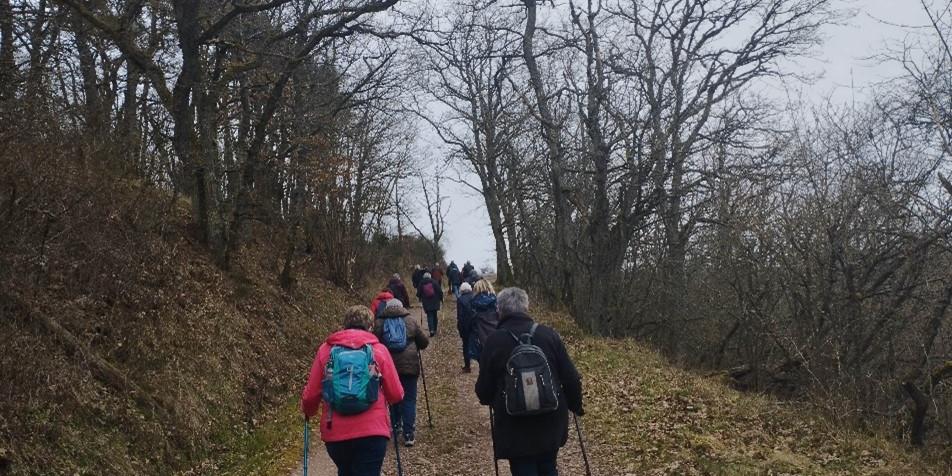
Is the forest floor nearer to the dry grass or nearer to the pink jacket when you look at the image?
the dry grass

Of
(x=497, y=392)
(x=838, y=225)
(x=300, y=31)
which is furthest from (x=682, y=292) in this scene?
(x=497, y=392)

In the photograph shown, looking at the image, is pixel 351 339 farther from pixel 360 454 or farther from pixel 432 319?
pixel 432 319

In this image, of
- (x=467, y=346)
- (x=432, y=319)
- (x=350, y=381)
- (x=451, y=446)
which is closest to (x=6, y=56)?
(x=350, y=381)

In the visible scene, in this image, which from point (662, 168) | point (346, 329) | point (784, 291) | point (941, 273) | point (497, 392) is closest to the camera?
point (497, 392)

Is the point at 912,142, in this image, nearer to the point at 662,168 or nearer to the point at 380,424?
the point at 662,168

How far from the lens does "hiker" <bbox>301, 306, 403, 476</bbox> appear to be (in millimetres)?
5168

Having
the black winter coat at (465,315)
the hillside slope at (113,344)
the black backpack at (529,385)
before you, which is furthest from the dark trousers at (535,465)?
the black winter coat at (465,315)

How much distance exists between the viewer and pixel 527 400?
4.75 m

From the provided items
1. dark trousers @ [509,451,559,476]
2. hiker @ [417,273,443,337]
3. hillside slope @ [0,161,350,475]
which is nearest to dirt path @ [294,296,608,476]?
hillside slope @ [0,161,350,475]

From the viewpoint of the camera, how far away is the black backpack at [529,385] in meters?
4.75

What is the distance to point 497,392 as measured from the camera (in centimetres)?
498

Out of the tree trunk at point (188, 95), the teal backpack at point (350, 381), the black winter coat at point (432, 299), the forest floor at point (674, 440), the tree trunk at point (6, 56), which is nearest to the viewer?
the teal backpack at point (350, 381)

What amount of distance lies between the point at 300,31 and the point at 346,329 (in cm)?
823

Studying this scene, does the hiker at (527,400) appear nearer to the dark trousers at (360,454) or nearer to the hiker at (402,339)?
the dark trousers at (360,454)
